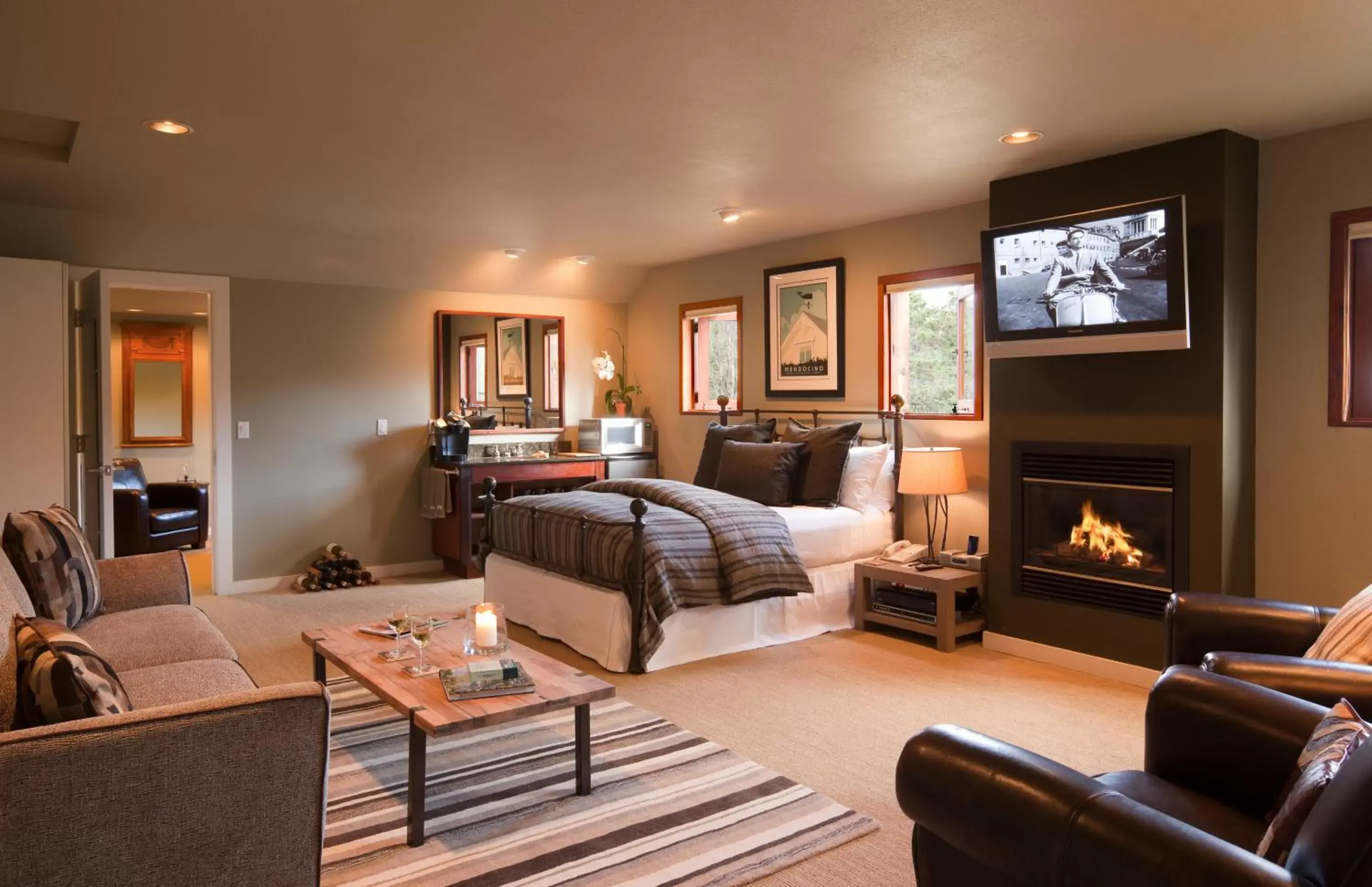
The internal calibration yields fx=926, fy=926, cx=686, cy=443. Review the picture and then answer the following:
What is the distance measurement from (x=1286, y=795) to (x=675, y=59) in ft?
8.45

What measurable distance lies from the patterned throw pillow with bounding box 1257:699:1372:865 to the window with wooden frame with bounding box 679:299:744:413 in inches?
210

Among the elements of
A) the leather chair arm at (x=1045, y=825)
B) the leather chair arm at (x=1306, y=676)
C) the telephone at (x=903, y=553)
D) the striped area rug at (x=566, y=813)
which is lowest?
the striped area rug at (x=566, y=813)

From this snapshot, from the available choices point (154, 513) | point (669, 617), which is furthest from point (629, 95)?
point (154, 513)

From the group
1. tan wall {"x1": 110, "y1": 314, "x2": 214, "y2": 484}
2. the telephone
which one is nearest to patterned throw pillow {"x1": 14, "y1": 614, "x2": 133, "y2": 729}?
the telephone

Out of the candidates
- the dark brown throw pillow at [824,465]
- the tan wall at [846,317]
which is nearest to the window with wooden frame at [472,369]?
the tan wall at [846,317]

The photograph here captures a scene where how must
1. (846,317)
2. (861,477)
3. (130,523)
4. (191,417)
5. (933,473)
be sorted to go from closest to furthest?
(933,473), (861,477), (846,317), (130,523), (191,417)

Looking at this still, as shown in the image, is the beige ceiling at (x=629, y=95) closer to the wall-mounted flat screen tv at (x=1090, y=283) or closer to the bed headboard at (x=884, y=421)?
the wall-mounted flat screen tv at (x=1090, y=283)

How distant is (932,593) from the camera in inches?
195

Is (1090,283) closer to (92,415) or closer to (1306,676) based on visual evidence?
(1306,676)

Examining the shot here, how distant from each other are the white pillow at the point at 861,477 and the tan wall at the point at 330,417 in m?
3.36

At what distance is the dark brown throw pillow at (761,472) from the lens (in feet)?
18.1

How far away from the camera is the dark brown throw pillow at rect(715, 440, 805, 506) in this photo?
5.52 m

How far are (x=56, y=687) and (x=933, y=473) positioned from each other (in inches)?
161

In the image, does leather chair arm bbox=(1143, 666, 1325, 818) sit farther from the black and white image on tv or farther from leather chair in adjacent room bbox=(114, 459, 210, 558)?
leather chair in adjacent room bbox=(114, 459, 210, 558)
